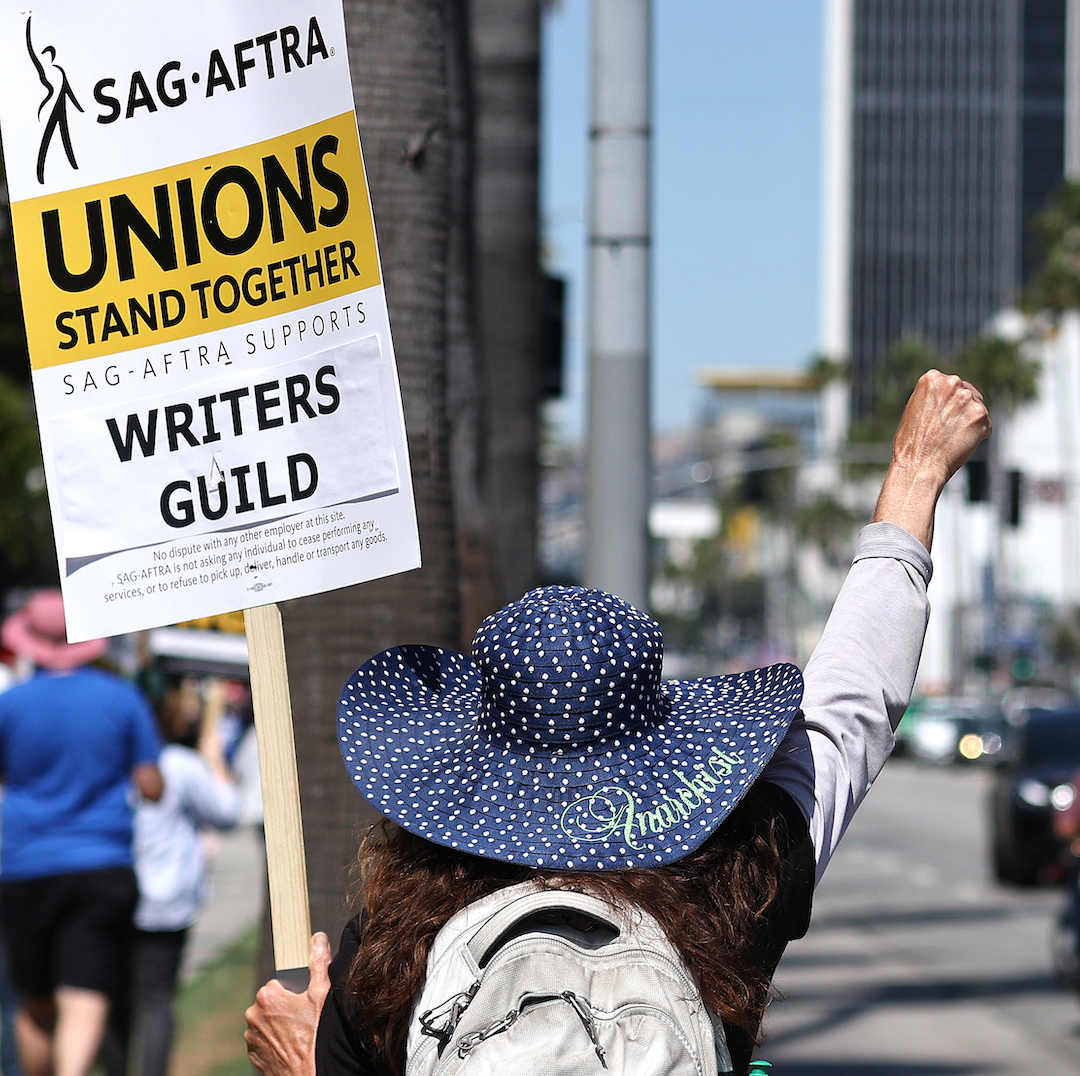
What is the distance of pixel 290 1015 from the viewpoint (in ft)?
7.25

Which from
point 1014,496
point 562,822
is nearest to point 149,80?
point 562,822

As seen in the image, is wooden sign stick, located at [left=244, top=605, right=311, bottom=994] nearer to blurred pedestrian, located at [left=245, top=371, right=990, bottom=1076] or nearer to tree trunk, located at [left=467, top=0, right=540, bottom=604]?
blurred pedestrian, located at [left=245, top=371, right=990, bottom=1076]

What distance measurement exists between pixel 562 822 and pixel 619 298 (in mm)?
4731

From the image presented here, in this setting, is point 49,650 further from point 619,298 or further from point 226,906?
point 226,906

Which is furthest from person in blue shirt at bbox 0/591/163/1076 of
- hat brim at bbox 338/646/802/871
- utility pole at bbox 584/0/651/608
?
hat brim at bbox 338/646/802/871

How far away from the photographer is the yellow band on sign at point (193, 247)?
2469 mm

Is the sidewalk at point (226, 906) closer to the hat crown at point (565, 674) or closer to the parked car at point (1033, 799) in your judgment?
the hat crown at point (565, 674)

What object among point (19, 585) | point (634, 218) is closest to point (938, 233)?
point (19, 585)

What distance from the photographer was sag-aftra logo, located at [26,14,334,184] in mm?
2469

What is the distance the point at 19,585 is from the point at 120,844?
24.7 m

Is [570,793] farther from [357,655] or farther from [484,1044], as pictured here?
[357,655]

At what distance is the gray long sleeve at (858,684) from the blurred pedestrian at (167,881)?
14.0ft

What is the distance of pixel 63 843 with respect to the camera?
5.80 metres

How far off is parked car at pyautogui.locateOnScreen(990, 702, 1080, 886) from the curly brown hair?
13337 millimetres
